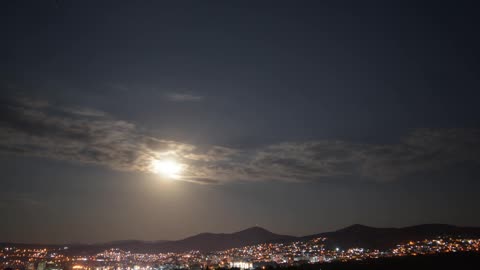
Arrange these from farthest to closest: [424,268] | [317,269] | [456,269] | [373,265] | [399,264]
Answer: [317,269], [373,265], [399,264], [424,268], [456,269]

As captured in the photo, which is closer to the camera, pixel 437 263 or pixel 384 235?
pixel 437 263

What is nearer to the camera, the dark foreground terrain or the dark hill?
the dark foreground terrain

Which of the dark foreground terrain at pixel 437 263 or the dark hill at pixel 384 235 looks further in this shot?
the dark hill at pixel 384 235

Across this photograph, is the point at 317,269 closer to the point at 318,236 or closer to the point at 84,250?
the point at 318,236

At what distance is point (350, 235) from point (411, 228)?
2541 cm

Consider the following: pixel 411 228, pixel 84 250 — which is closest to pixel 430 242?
pixel 411 228

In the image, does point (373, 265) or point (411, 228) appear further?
point (411, 228)

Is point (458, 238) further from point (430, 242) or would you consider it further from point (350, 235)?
point (350, 235)

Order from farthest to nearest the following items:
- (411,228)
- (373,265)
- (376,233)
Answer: (376,233)
(411,228)
(373,265)

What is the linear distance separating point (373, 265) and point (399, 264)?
4564mm

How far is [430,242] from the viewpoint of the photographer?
107 m

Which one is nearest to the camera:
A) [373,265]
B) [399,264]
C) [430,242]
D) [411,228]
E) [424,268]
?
[424,268]

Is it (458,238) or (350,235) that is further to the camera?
(350,235)

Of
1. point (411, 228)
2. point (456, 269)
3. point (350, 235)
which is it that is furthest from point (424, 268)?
point (350, 235)
